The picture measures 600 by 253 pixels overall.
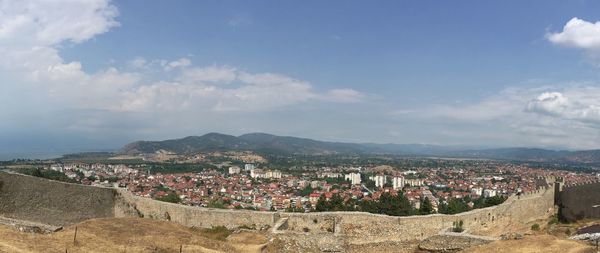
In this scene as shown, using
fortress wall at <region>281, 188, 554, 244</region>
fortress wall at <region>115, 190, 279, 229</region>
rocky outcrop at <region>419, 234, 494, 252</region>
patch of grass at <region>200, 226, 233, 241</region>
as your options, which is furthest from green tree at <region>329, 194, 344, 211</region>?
rocky outcrop at <region>419, 234, 494, 252</region>

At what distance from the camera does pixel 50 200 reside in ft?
65.9

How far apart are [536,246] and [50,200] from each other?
711 inches

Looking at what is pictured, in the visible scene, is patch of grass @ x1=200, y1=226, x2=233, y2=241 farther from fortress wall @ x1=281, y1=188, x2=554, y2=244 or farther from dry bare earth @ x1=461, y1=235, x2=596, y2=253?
dry bare earth @ x1=461, y1=235, x2=596, y2=253

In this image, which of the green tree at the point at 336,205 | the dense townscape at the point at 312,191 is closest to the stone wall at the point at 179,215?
the dense townscape at the point at 312,191

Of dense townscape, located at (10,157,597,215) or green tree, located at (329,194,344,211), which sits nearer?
green tree, located at (329,194,344,211)

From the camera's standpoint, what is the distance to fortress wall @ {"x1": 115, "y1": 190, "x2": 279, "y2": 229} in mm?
20578

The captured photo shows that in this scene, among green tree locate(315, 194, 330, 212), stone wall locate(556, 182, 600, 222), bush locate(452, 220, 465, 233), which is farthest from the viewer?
green tree locate(315, 194, 330, 212)

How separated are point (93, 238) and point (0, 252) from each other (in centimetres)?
353

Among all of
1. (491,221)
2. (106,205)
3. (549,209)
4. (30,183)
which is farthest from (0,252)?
(549,209)

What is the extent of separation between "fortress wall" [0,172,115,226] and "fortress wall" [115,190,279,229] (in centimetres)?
74

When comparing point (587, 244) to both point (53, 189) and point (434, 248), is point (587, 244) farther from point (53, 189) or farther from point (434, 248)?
point (53, 189)

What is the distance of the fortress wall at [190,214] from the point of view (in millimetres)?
20578

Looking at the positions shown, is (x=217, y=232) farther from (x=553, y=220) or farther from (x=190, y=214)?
(x=553, y=220)

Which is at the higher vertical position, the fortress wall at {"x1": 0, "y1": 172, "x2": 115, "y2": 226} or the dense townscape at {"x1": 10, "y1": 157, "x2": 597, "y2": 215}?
the fortress wall at {"x1": 0, "y1": 172, "x2": 115, "y2": 226}
